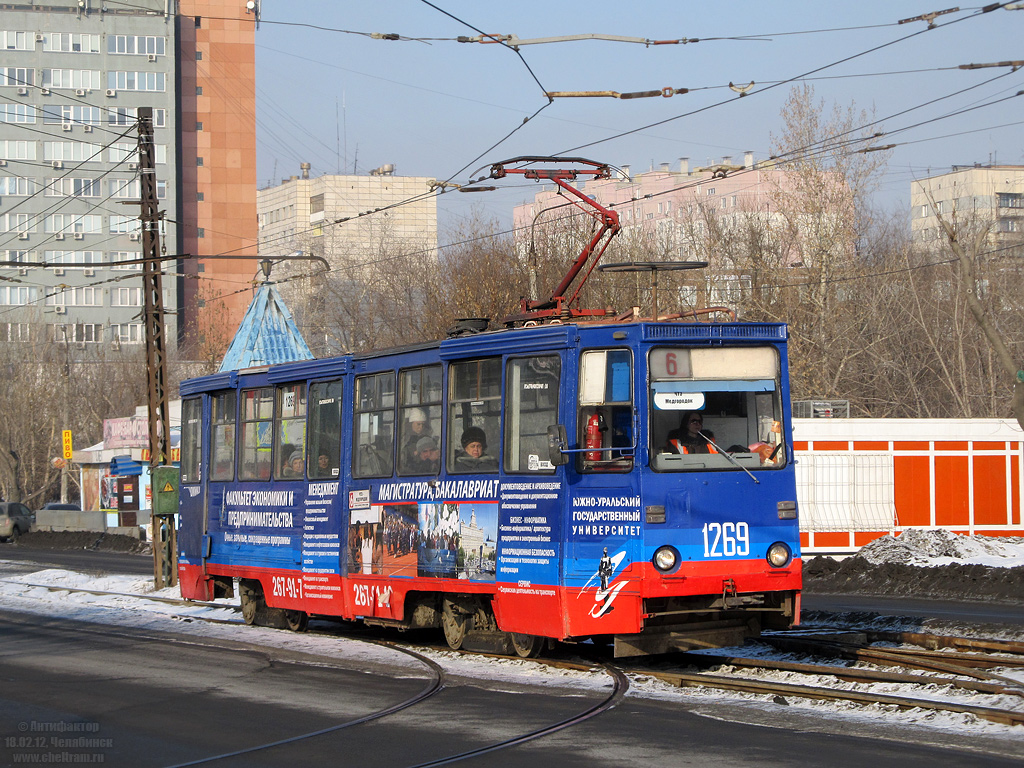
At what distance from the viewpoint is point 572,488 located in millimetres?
11102

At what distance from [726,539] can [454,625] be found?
11.5 feet

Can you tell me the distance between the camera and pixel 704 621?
1112cm

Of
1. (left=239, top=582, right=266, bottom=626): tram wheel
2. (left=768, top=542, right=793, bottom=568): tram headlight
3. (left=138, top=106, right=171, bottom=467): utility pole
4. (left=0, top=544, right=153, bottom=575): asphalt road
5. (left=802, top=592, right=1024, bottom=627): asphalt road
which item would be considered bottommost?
(left=0, top=544, right=153, bottom=575): asphalt road

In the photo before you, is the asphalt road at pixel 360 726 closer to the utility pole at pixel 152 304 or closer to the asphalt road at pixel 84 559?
the utility pole at pixel 152 304

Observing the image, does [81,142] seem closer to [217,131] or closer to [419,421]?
[217,131]

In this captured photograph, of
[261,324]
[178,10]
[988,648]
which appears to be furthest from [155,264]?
[178,10]

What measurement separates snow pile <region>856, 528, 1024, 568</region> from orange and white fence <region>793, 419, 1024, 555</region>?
3.27m

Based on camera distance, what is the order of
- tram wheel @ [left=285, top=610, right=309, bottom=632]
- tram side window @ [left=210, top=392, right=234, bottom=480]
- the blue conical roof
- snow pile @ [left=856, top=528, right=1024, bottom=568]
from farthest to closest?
the blue conical roof → snow pile @ [left=856, top=528, right=1024, bottom=568] → tram side window @ [left=210, top=392, right=234, bottom=480] → tram wheel @ [left=285, top=610, right=309, bottom=632]

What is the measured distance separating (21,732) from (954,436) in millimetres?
24578

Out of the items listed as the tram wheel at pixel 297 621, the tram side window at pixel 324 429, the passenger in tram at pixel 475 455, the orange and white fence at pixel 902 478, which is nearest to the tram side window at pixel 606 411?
the passenger in tram at pixel 475 455

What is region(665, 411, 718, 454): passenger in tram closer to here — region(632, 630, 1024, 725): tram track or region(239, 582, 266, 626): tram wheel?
region(632, 630, 1024, 725): tram track

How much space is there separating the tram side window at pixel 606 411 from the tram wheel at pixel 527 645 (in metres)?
2.02

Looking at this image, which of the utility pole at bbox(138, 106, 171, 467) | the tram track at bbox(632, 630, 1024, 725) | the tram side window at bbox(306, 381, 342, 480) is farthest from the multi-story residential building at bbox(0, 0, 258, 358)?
the tram track at bbox(632, 630, 1024, 725)

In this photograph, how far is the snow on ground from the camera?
8.55 meters
